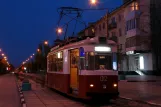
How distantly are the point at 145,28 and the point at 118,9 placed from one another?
11.8 meters

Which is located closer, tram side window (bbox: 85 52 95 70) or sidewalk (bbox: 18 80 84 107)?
sidewalk (bbox: 18 80 84 107)

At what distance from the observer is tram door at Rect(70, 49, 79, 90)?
19.3m

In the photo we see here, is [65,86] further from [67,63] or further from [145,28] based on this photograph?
[145,28]

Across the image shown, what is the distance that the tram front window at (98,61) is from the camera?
58.2 feet

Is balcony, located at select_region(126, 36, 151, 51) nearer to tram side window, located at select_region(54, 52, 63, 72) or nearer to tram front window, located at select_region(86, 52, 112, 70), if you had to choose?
tram side window, located at select_region(54, 52, 63, 72)

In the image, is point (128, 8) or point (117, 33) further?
point (117, 33)

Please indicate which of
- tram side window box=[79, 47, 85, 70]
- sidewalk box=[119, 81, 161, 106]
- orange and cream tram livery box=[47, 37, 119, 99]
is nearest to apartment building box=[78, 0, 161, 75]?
sidewalk box=[119, 81, 161, 106]

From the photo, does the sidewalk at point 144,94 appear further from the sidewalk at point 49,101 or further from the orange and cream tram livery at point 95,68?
the sidewalk at point 49,101

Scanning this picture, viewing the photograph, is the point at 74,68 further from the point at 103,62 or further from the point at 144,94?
the point at 144,94

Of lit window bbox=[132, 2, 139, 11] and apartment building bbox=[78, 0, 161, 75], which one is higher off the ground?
lit window bbox=[132, 2, 139, 11]

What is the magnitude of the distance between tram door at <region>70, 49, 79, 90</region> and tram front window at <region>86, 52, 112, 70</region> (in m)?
1.28

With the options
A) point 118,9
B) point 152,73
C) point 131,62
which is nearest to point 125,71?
point 131,62

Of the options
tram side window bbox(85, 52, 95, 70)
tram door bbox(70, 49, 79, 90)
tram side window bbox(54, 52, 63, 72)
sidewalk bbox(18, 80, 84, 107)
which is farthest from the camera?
tram side window bbox(54, 52, 63, 72)

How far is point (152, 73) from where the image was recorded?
55.3m
